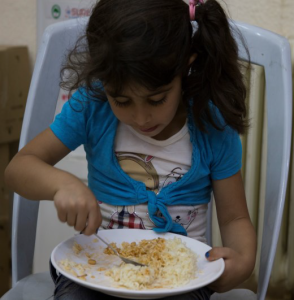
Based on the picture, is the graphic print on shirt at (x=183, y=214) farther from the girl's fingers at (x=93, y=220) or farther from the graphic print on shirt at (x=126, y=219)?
the girl's fingers at (x=93, y=220)

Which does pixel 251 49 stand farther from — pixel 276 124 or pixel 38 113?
pixel 38 113

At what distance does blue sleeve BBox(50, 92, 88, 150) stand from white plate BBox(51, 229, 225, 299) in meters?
0.19

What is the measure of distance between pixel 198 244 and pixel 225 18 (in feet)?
1.30

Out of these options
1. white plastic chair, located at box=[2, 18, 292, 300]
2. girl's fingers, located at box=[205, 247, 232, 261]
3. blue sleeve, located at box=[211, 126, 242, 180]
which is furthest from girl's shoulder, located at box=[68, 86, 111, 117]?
girl's fingers, located at box=[205, 247, 232, 261]

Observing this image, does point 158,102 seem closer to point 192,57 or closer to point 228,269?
point 192,57

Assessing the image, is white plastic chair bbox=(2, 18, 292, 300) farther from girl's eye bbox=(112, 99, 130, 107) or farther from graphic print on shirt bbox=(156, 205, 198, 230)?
girl's eye bbox=(112, 99, 130, 107)

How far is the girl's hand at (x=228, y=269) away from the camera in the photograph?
3.14 ft

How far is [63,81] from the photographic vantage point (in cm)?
115

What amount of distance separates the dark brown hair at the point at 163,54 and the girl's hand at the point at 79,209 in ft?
0.58

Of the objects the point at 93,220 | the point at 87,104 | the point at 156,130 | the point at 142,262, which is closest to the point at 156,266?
the point at 142,262

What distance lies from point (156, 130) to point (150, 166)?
0.10 m

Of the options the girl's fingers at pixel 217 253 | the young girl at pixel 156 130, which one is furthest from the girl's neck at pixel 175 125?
the girl's fingers at pixel 217 253

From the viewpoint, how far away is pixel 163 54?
36.5 inches

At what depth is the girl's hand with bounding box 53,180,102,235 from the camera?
2.88 ft
